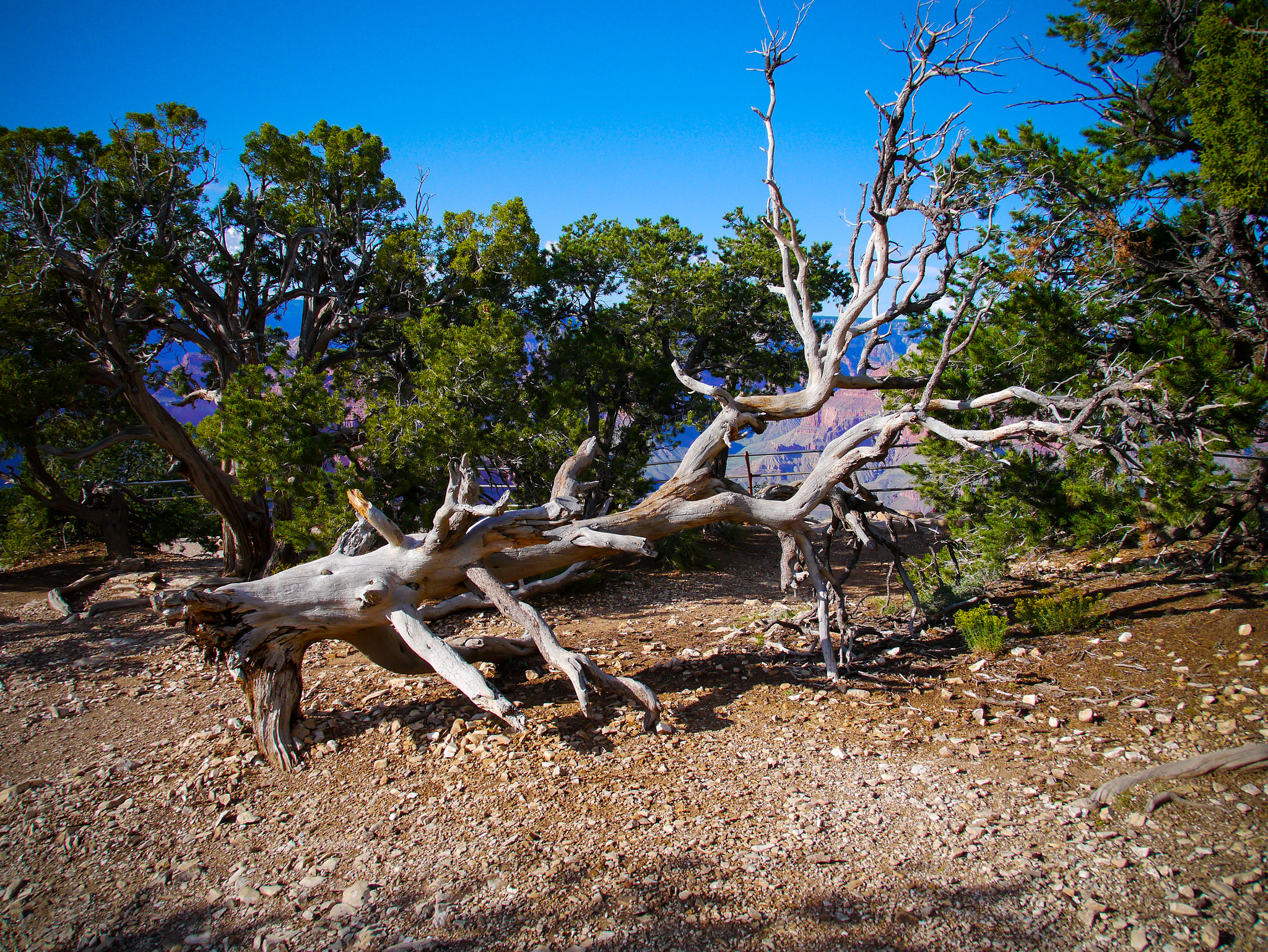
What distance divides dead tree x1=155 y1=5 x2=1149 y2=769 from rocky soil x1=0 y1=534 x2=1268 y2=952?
414 mm

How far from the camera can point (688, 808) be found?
11.1 feet

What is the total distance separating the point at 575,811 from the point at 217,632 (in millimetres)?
2260

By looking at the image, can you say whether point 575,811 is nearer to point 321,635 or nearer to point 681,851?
point 681,851

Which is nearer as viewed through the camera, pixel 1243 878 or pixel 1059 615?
pixel 1243 878

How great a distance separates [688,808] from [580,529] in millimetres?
1934

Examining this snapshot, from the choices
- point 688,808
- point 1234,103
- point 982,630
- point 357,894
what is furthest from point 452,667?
point 1234,103

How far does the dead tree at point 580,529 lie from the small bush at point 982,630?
3.52ft

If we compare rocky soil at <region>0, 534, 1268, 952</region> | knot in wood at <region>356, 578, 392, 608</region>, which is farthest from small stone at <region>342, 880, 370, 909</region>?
knot in wood at <region>356, 578, 392, 608</region>

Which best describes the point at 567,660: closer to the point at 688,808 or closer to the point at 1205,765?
the point at 688,808

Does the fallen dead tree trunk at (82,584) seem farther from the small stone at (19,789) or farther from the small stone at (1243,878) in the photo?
the small stone at (1243,878)

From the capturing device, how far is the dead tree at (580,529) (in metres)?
4.10

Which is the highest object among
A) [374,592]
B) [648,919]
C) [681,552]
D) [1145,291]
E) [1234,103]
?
[1234,103]

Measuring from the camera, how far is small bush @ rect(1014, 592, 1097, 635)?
522 centimetres

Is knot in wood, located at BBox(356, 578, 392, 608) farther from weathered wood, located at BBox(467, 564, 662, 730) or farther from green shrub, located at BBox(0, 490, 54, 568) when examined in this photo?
green shrub, located at BBox(0, 490, 54, 568)
